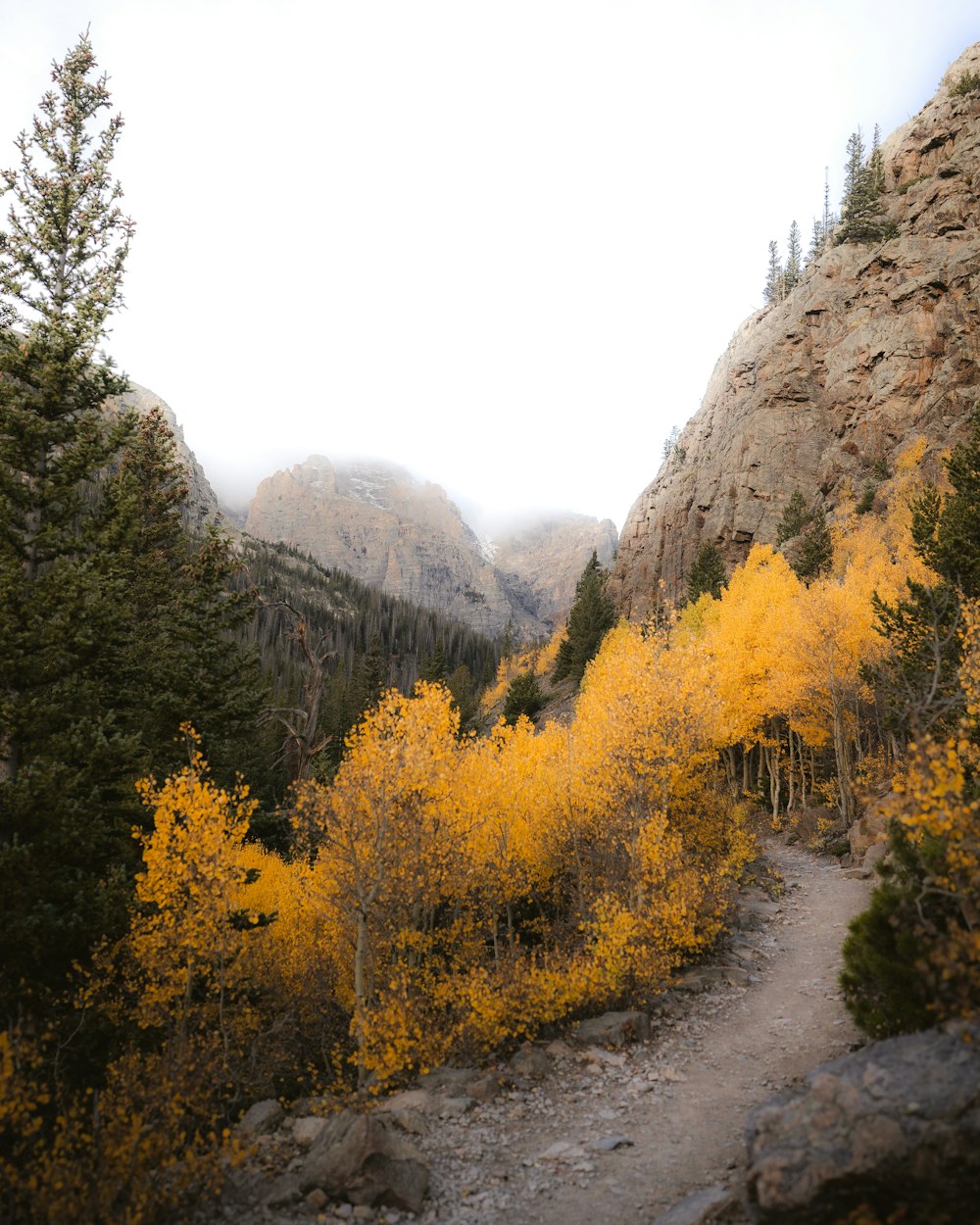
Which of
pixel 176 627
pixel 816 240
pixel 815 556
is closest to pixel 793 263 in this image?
pixel 816 240

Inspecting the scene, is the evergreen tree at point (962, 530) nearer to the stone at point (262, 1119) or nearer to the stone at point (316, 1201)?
the stone at point (316, 1201)

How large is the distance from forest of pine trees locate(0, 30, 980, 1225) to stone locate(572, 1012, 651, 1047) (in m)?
0.76

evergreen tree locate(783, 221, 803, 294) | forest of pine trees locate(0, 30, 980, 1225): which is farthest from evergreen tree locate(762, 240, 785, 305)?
forest of pine trees locate(0, 30, 980, 1225)

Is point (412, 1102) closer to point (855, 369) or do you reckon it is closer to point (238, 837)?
point (238, 837)

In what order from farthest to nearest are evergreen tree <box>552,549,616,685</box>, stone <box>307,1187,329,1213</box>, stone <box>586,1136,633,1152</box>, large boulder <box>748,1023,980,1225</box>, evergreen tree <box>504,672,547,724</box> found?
1. evergreen tree <box>552,549,616,685</box>
2. evergreen tree <box>504,672,547,724</box>
3. stone <box>586,1136,633,1152</box>
4. stone <box>307,1187,329,1213</box>
5. large boulder <box>748,1023,980,1225</box>

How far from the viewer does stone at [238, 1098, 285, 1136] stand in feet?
36.4

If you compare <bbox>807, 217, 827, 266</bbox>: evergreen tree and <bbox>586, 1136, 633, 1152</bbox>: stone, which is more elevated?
<bbox>807, 217, 827, 266</bbox>: evergreen tree

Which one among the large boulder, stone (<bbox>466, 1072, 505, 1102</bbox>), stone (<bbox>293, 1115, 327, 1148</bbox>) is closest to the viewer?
the large boulder

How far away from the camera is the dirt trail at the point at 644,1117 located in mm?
8422

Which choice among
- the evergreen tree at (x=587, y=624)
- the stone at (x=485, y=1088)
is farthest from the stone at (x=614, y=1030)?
the evergreen tree at (x=587, y=624)

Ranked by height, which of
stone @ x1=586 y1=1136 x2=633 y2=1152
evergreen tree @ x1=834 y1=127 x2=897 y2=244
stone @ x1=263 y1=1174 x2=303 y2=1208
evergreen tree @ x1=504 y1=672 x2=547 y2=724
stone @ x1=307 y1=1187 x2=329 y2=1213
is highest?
evergreen tree @ x1=834 y1=127 x2=897 y2=244

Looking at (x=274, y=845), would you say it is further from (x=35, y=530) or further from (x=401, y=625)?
(x=401, y=625)

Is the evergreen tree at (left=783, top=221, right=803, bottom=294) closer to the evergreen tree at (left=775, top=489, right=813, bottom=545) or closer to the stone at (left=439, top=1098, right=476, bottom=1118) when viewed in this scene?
the evergreen tree at (left=775, top=489, right=813, bottom=545)

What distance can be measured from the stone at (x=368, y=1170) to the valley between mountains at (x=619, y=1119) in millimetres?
176
